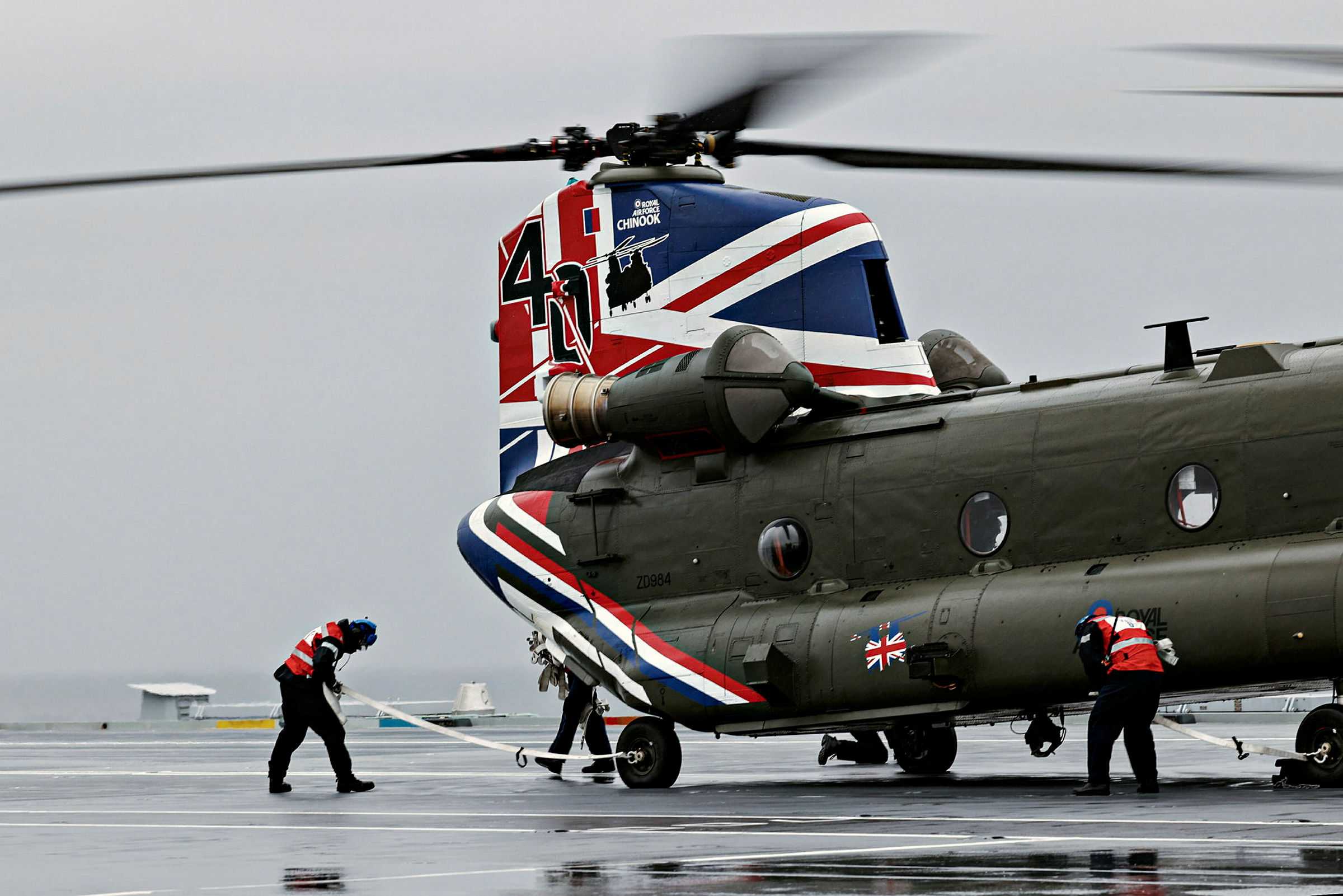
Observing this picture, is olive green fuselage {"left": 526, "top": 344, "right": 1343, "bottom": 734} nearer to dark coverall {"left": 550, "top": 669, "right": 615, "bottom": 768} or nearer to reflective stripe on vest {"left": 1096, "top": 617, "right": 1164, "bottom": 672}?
reflective stripe on vest {"left": 1096, "top": 617, "right": 1164, "bottom": 672}

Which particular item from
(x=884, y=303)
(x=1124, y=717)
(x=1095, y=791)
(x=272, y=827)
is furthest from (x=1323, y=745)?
(x=272, y=827)

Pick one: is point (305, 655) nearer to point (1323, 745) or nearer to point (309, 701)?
point (309, 701)

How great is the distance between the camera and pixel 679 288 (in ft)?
63.8

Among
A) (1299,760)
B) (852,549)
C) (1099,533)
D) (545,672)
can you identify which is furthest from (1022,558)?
(545,672)

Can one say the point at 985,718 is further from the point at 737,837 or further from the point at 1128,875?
the point at 1128,875

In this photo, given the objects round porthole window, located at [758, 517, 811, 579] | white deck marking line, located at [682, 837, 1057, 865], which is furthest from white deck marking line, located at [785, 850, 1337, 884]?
round porthole window, located at [758, 517, 811, 579]

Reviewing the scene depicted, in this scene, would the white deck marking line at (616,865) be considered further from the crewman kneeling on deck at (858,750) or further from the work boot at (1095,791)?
the crewman kneeling on deck at (858,750)

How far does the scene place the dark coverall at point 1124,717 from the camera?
1423 cm

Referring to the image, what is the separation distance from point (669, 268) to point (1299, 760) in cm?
861

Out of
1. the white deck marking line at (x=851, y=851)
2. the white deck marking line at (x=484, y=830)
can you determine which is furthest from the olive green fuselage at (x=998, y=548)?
the white deck marking line at (x=851, y=851)

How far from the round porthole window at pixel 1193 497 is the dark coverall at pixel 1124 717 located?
4.70 ft

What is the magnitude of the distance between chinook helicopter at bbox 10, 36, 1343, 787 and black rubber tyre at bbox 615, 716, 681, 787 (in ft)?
0.11

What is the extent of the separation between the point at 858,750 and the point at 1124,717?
21.3 feet

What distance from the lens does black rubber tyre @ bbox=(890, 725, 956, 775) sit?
18.5 meters
